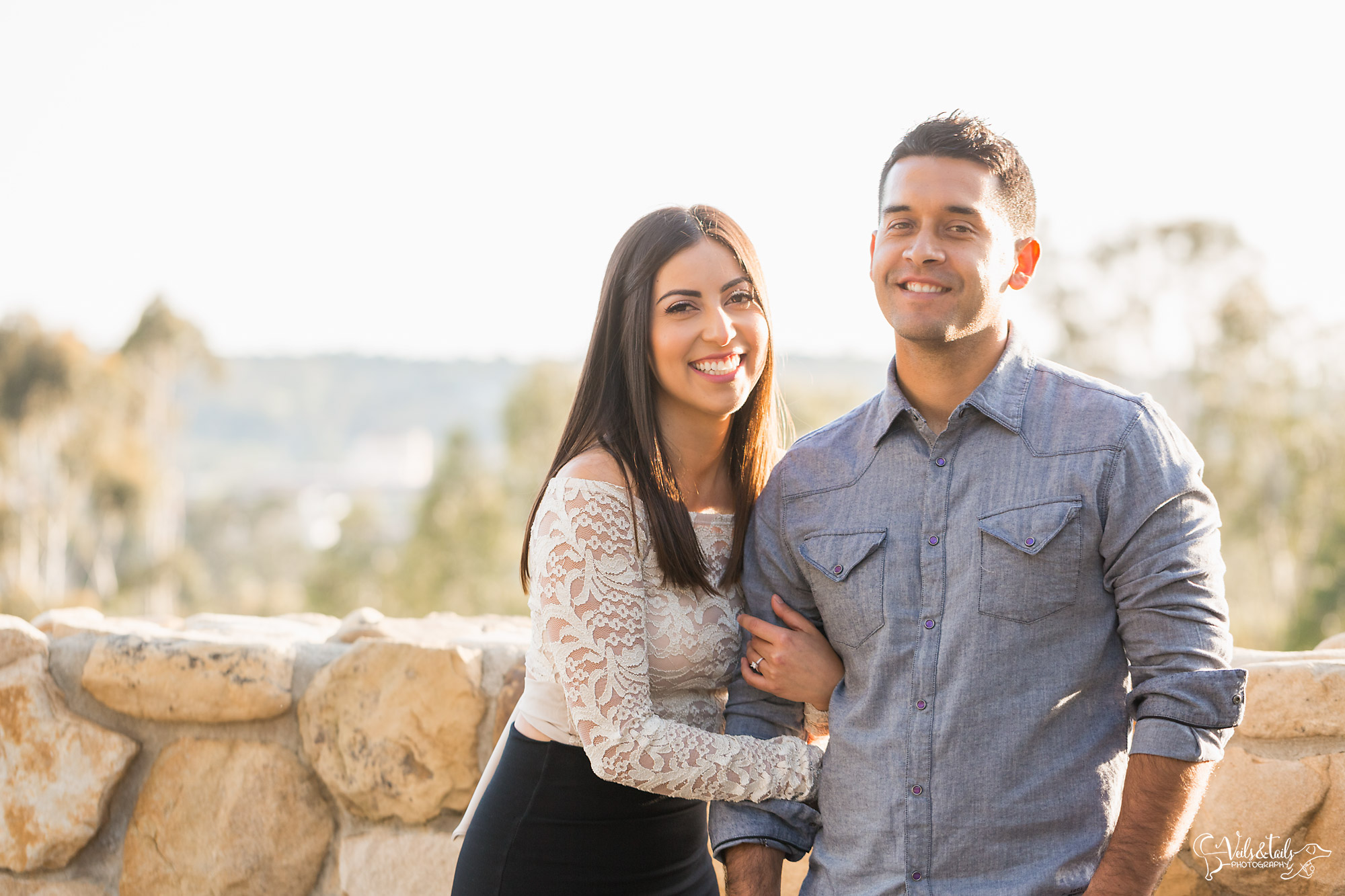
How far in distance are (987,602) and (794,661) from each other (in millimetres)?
357

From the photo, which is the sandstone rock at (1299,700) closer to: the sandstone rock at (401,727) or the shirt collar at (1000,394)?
the shirt collar at (1000,394)

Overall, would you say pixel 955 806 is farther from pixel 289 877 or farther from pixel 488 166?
pixel 488 166

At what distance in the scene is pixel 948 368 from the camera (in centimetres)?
179

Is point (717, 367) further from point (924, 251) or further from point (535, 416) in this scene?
point (535, 416)

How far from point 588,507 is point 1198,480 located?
0.96m

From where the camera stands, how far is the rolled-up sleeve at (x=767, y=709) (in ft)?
5.92

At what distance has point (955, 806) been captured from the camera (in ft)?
5.29

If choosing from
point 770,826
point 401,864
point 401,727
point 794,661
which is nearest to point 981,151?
point 794,661

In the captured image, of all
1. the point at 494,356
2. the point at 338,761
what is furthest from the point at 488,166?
the point at 338,761

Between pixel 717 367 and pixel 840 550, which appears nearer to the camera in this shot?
pixel 840 550

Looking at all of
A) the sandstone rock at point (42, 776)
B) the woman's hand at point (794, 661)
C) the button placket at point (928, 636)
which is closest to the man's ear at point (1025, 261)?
the button placket at point (928, 636)

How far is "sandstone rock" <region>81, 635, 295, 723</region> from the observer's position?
2.20 metres

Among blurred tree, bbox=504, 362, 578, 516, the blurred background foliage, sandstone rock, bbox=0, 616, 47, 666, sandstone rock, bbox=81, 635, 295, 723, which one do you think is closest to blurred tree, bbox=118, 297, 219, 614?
Answer: the blurred background foliage

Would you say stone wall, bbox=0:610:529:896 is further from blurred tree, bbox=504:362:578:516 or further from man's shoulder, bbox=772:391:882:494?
blurred tree, bbox=504:362:578:516
